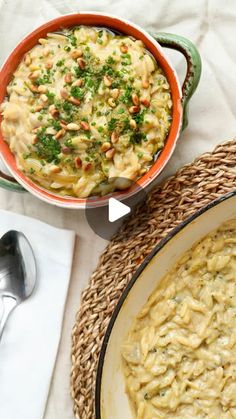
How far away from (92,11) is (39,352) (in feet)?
3.59

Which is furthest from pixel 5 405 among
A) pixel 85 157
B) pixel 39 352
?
pixel 85 157

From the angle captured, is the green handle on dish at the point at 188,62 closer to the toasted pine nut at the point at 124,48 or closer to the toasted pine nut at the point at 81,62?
the toasted pine nut at the point at 124,48

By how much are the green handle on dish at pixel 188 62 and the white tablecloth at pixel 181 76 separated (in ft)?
0.44

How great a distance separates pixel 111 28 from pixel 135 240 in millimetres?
644

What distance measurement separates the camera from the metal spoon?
234cm

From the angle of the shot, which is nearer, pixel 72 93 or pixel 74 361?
pixel 72 93

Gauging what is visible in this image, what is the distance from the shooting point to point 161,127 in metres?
2.15

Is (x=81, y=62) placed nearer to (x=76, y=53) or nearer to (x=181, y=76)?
(x=76, y=53)

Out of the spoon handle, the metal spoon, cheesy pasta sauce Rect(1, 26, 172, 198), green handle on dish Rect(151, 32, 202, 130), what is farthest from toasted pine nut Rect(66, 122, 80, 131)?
the spoon handle

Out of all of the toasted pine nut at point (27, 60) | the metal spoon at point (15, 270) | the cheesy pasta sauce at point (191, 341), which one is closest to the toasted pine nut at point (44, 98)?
the toasted pine nut at point (27, 60)

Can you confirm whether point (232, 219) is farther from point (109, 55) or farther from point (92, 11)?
point (92, 11)

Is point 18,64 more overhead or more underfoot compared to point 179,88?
more overhead

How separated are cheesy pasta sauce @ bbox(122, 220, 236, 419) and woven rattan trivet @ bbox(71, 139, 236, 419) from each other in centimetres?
16
